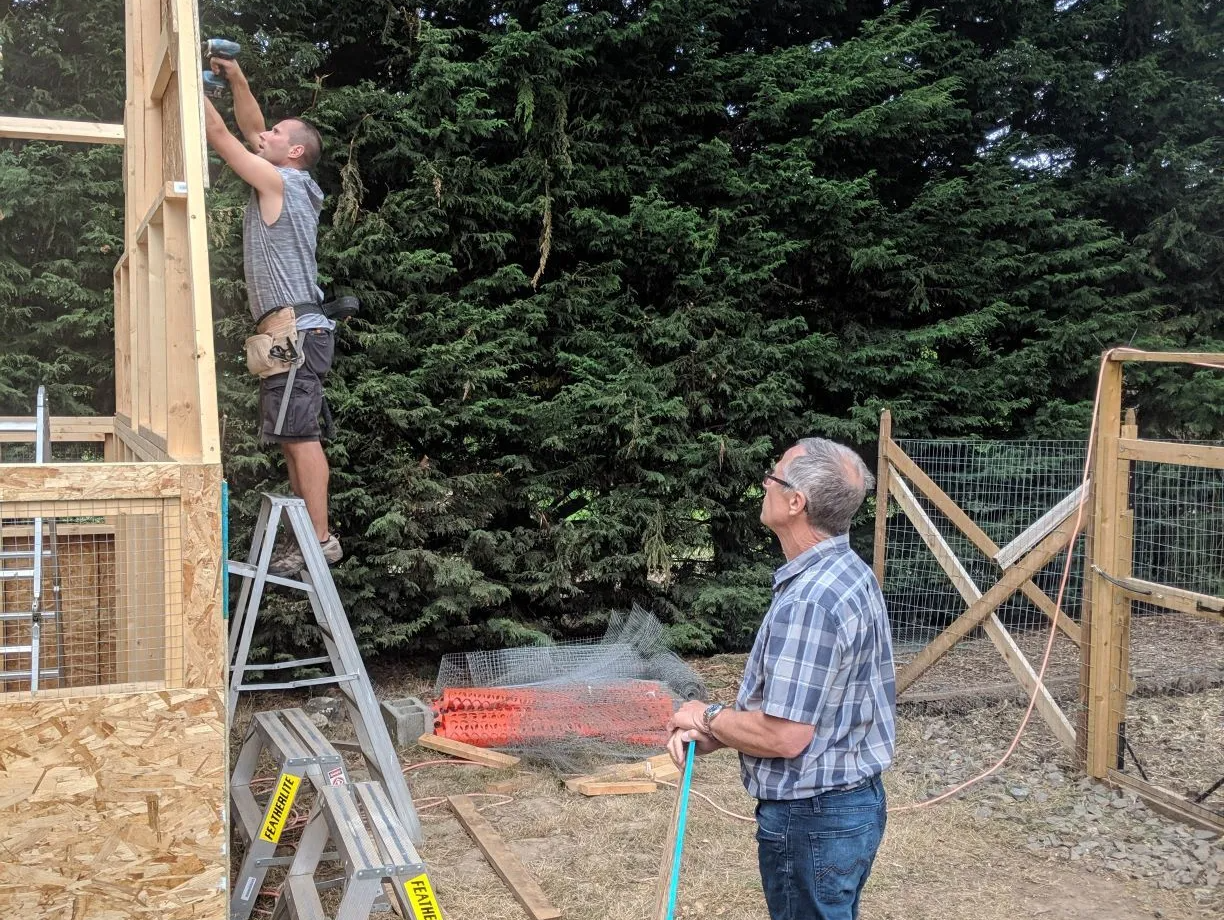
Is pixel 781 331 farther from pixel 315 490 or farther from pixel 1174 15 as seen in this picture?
pixel 1174 15

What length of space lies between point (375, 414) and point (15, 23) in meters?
3.30

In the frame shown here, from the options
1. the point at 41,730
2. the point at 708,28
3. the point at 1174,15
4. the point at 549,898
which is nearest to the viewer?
the point at 41,730

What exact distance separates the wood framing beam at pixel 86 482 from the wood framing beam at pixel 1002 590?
14.9 ft

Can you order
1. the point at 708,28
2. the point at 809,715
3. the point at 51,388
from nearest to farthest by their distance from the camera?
the point at 809,715, the point at 51,388, the point at 708,28

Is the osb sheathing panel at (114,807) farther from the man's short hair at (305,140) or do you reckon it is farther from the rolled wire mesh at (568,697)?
the rolled wire mesh at (568,697)

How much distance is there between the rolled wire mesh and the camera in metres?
5.36

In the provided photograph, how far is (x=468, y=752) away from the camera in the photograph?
208 inches

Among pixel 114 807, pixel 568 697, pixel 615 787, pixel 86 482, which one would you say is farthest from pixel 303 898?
pixel 568 697

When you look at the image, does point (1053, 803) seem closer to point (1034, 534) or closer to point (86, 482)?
point (1034, 534)

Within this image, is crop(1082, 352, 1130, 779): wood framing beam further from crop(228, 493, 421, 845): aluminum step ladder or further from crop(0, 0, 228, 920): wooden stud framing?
crop(0, 0, 228, 920): wooden stud framing

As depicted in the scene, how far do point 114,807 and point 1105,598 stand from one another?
469 cm

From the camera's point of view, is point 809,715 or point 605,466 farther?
point 605,466

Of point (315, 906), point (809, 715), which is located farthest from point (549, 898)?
point (809, 715)

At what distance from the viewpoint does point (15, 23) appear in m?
5.98
